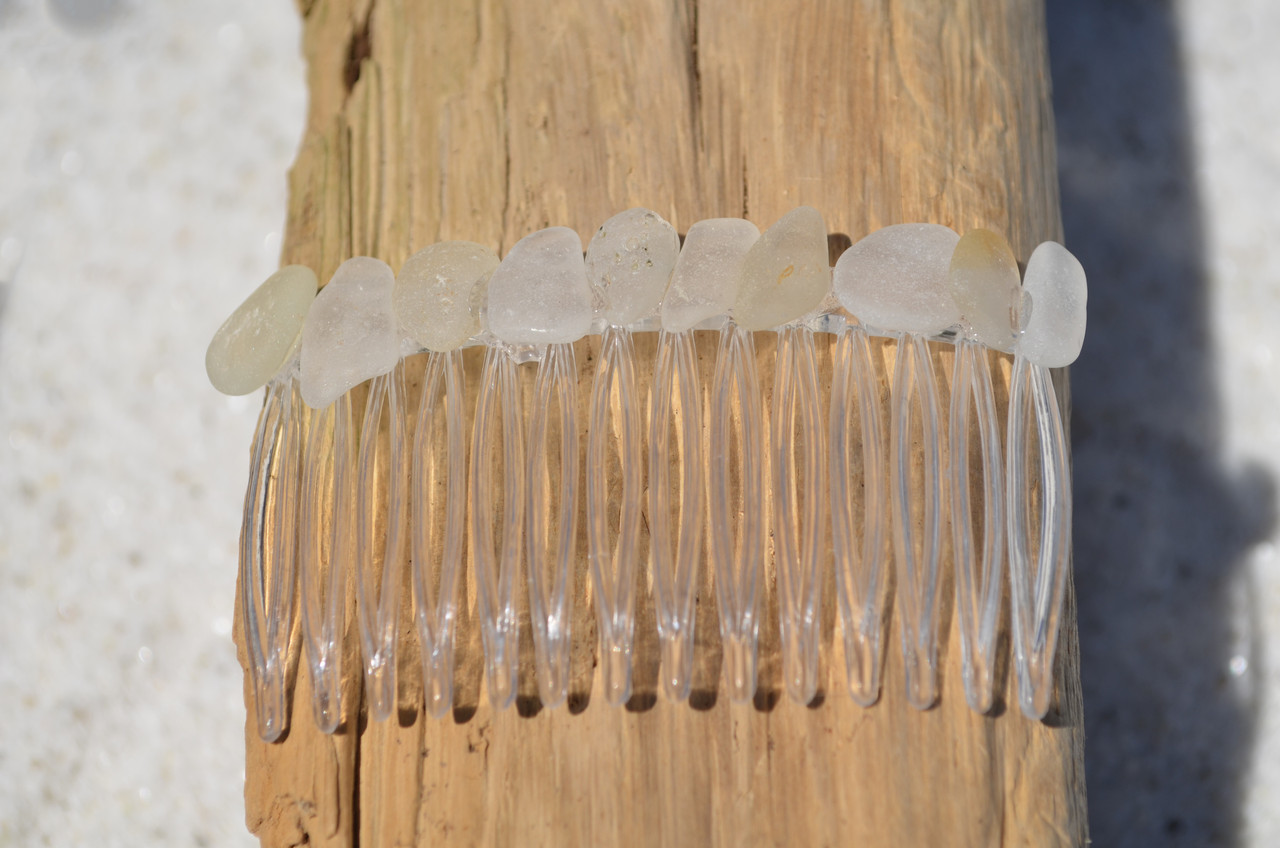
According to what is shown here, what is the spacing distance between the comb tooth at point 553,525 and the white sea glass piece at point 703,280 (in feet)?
0.46

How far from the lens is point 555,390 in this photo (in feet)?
3.46

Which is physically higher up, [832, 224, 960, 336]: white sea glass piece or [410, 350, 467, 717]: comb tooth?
[832, 224, 960, 336]: white sea glass piece

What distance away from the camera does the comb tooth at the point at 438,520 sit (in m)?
1.01

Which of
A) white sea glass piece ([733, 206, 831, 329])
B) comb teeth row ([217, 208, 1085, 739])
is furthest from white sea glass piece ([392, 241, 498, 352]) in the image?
white sea glass piece ([733, 206, 831, 329])

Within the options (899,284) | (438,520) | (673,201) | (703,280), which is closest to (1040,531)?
(899,284)

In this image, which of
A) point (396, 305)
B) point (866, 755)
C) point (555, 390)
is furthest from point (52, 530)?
point (866, 755)

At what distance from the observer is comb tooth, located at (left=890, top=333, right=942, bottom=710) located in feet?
3.17

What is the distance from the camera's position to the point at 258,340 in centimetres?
108

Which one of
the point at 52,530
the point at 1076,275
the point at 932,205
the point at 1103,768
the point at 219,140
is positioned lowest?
the point at 1103,768

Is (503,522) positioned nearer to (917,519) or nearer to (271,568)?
(271,568)

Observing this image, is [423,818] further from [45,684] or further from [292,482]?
[45,684]

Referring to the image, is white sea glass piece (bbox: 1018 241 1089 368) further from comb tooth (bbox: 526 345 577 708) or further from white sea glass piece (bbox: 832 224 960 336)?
comb tooth (bbox: 526 345 577 708)

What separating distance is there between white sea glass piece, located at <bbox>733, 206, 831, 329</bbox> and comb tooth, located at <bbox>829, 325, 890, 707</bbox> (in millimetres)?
93

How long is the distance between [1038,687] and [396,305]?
2.68ft
